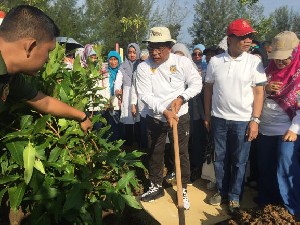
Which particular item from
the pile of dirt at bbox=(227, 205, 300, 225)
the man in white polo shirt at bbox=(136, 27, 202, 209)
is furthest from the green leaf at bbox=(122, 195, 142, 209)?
the man in white polo shirt at bbox=(136, 27, 202, 209)

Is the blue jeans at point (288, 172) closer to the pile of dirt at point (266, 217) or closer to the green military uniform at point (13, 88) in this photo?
the pile of dirt at point (266, 217)

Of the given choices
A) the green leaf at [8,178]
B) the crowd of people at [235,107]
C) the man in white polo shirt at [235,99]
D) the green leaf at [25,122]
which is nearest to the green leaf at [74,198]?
the green leaf at [8,178]

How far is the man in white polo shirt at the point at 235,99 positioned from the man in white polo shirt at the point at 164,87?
287 millimetres

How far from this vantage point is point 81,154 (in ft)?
8.56

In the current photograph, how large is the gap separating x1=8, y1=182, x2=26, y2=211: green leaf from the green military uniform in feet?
1.67

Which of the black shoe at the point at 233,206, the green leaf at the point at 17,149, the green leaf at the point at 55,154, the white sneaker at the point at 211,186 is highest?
the green leaf at the point at 17,149

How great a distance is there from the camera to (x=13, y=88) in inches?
90.7

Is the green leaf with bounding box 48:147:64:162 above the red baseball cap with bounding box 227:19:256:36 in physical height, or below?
below

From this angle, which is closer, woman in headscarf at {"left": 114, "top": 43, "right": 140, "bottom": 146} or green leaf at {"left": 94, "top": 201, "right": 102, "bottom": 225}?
green leaf at {"left": 94, "top": 201, "right": 102, "bottom": 225}

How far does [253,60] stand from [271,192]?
150 centimetres

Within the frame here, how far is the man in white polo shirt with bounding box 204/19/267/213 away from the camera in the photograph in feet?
12.5

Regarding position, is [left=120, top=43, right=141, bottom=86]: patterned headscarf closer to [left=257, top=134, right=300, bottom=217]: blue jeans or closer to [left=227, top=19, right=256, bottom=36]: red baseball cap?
[left=227, top=19, right=256, bottom=36]: red baseball cap

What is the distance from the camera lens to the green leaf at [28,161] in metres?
2.14

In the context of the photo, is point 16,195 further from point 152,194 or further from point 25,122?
point 152,194
